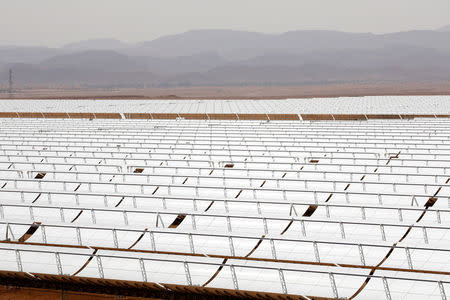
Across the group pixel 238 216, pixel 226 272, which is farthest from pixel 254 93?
pixel 226 272

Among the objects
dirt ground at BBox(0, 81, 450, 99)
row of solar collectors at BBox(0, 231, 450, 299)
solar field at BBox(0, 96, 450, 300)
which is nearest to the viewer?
row of solar collectors at BBox(0, 231, 450, 299)

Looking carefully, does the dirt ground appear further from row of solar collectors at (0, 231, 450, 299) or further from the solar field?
row of solar collectors at (0, 231, 450, 299)

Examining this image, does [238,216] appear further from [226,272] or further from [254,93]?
[254,93]

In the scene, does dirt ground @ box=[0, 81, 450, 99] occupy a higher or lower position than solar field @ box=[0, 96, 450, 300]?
lower

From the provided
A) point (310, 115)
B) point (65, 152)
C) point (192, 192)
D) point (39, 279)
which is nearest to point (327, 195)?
point (192, 192)

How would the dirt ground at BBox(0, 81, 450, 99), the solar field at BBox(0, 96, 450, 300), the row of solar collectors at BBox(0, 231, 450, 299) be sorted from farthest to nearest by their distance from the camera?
the dirt ground at BBox(0, 81, 450, 99), the solar field at BBox(0, 96, 450, 300), the row of solar collectors at BBox(0, 231, 450, 299)

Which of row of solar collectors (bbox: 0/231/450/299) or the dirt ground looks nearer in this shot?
row of solar collectors (bbox: 0/231/450/299)

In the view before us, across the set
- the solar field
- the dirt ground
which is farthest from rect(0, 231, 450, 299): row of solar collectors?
the dirt ground

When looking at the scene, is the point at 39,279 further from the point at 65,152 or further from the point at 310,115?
the point at 310,115
